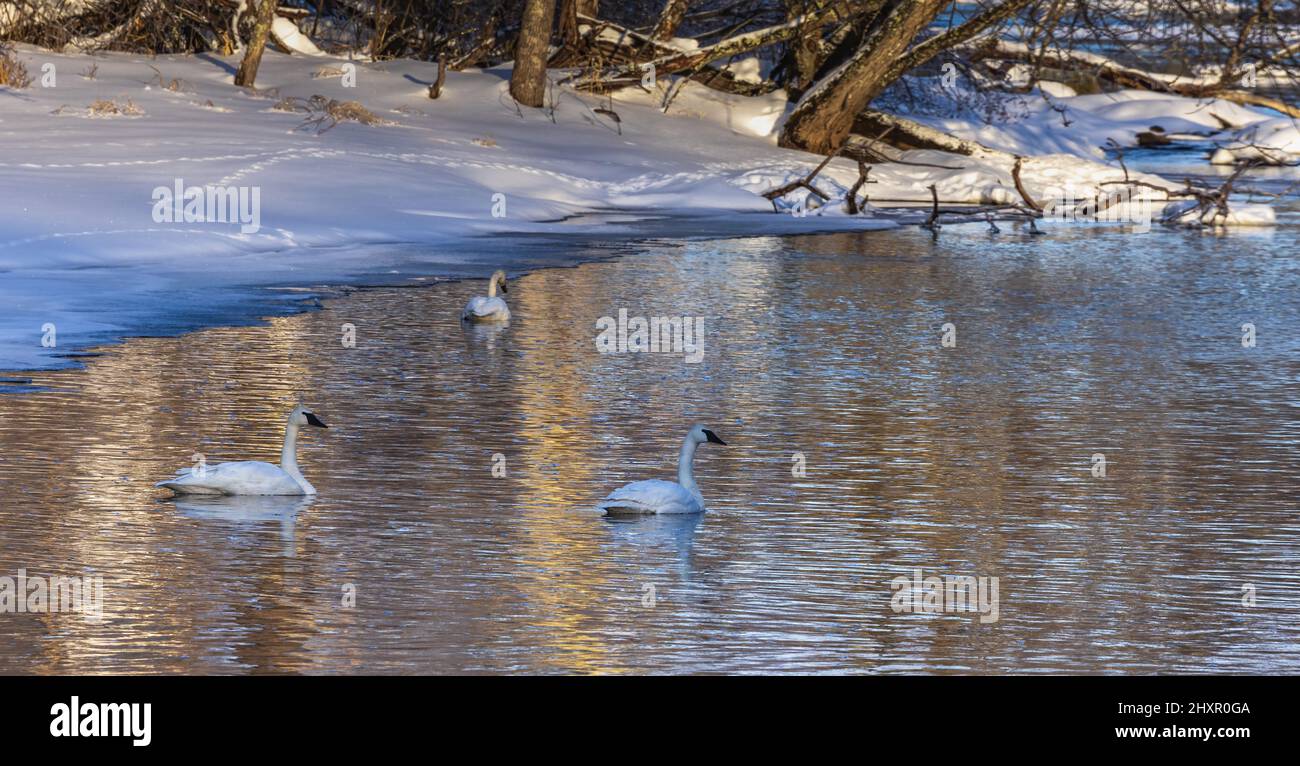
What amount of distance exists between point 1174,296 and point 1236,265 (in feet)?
10.4

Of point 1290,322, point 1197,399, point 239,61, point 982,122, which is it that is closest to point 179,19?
point 239,61

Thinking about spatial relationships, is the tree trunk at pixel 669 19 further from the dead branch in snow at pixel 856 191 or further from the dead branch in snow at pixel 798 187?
the dead branch in snow at pixel 856 191

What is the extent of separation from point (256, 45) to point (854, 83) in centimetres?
892

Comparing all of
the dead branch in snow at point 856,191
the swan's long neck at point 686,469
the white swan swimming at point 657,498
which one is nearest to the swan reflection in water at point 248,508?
the white swan swimming at point 657,498

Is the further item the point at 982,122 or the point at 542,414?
the point at 982,122

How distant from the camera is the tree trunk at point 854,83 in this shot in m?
28.5

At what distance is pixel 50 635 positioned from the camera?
6.33 meters

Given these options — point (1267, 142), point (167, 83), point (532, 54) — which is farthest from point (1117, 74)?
point (167, 83)

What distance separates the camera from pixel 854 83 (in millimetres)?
29250

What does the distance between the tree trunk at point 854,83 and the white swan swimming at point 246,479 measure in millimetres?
21130

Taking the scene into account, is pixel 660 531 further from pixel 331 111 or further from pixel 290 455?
pixel 331 111
